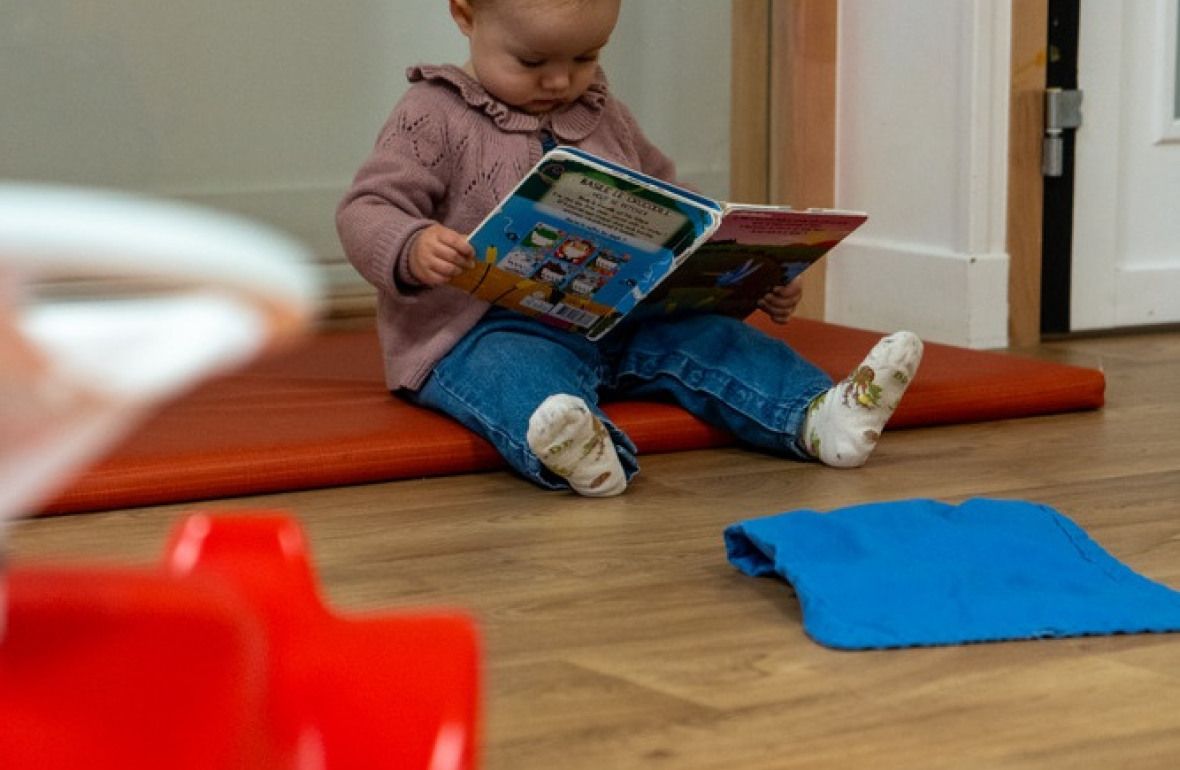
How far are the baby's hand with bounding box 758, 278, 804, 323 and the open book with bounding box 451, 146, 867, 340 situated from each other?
5cm

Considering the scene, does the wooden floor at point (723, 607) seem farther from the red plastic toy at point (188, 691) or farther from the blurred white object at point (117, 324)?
the blurred white object at point (117, 324)

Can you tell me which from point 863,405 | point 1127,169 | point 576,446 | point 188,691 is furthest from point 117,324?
point 1127,169

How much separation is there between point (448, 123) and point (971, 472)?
0.53 meters

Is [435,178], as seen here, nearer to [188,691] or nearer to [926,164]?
[926,164]

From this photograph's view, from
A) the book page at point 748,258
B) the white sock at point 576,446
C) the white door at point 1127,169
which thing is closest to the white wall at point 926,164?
the white door at point 1127,169

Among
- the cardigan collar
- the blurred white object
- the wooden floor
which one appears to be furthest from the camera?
the cardigan collar

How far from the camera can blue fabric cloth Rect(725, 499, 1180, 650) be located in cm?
94

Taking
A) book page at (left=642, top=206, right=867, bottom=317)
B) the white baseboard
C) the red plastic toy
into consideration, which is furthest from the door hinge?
the red plastic toy

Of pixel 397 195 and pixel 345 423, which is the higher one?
pixel 397 195

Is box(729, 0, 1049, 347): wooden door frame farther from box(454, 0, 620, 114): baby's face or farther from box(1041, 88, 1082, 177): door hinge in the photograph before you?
box(454, 0, 620, 114): baby's face

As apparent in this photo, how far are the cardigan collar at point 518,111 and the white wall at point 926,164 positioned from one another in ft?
2.15

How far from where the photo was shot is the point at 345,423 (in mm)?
1477

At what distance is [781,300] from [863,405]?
0.73 feet

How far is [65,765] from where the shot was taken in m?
0.44
